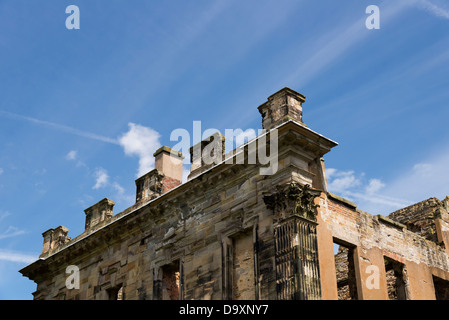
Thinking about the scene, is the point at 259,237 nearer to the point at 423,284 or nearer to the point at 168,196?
the point at 168,196

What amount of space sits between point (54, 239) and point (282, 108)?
10.2 metres

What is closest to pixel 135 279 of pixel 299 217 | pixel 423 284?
pixel 299 217

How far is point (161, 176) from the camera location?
20500 millimetres

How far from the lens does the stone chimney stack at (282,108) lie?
16875 mm

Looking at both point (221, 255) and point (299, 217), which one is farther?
point (221, 255)

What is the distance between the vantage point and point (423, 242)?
18875 millimetres

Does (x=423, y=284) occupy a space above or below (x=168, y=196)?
below

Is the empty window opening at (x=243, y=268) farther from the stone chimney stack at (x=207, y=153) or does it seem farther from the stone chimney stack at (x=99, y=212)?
the stone chimney stack at (x=99, y=212)

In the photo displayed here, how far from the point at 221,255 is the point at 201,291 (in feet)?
3.32

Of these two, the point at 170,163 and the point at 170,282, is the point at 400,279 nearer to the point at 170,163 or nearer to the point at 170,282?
the point at 170,282
